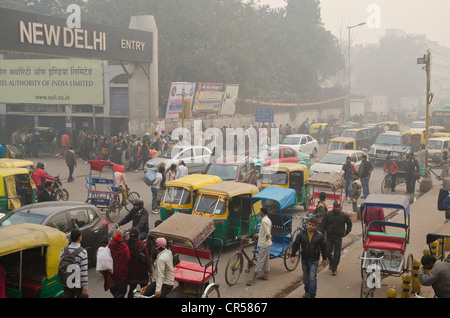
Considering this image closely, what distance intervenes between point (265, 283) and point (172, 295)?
112 inches

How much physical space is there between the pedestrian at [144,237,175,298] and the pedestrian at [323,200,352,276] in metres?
4.01

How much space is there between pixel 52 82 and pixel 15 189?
20.0 meters

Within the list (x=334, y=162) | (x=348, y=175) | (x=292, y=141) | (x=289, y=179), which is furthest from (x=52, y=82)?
(x=348, y=175)

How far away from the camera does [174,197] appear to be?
42.0ft

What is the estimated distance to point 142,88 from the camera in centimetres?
3039

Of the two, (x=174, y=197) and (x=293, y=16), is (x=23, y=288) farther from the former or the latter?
(x=293, y=16)

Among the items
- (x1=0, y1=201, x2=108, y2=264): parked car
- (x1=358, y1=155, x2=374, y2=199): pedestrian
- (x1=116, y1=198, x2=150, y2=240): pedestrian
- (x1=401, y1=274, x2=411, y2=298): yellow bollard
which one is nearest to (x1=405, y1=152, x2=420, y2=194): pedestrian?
(x1=358, y1=155, x2=374, y2=199): pedestrian

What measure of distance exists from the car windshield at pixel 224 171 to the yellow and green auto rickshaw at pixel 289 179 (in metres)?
1.14

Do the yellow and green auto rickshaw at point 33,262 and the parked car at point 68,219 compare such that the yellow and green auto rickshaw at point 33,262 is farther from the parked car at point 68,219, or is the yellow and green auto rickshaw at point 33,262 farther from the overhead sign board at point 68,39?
the overhead sign board at point 68,39

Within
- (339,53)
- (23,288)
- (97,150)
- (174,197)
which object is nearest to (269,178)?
(174,197)

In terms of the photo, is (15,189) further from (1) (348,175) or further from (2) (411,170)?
(2) (411,170)

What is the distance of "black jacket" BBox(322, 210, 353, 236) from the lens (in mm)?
10180

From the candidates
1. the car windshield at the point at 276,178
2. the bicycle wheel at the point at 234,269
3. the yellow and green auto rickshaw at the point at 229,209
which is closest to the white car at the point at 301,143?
the car windshield at the point at 276,178

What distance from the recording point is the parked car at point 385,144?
2693cm
